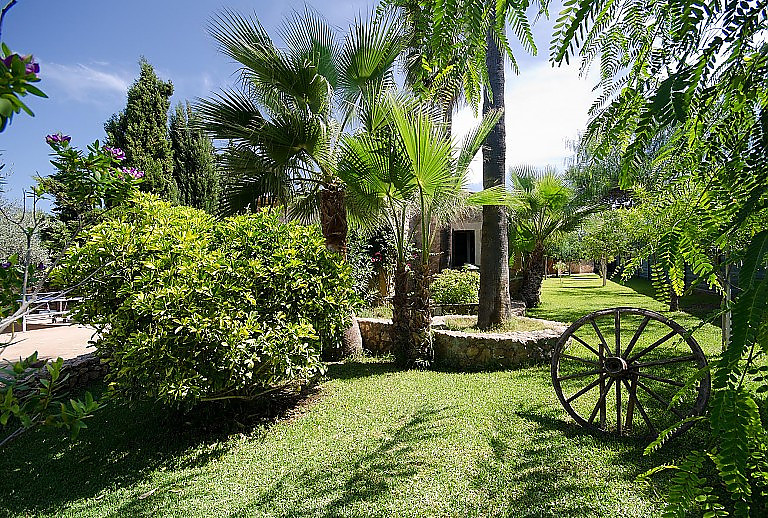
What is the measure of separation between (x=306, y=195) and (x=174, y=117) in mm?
10196

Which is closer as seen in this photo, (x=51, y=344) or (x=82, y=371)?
(x=82, y=371)

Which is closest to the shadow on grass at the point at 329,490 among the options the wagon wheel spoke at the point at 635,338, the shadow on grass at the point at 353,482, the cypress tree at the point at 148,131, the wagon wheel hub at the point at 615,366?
the shadow on grass at the point at 353,482

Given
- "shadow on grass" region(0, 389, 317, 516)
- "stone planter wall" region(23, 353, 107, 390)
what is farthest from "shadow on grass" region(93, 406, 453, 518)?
"stone planter wall" region(23, 353, 107, 390)

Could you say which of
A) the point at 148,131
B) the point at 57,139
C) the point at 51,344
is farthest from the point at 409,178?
the point at 148,131

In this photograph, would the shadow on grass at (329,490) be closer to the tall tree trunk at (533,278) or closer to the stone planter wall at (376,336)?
the stone planter wall at (376,336)

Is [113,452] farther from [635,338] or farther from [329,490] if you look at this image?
[635,338]

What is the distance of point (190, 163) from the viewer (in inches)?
648

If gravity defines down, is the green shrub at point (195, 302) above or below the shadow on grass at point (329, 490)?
above

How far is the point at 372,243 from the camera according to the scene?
1491 centimetres

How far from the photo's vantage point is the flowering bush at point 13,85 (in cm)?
75

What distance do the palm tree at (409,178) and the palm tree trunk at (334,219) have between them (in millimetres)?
393

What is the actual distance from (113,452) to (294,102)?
546 cm

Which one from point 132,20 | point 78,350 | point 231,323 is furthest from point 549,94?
point 78,350

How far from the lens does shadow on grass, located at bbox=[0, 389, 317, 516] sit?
426 centimetres
